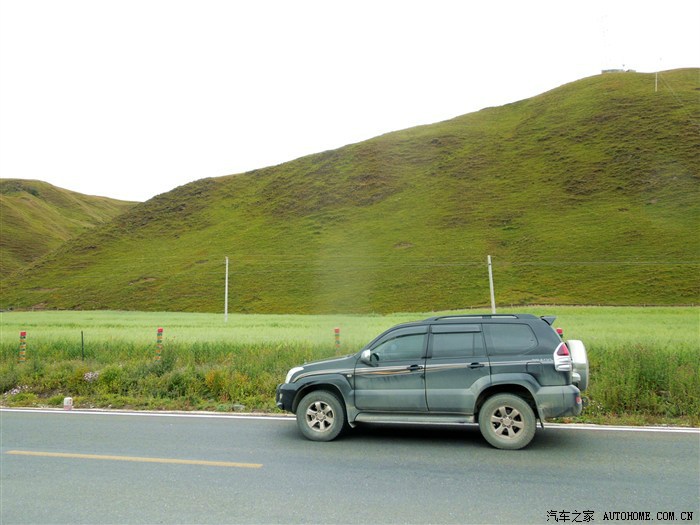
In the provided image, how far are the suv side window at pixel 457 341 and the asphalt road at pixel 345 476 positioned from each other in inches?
55.3

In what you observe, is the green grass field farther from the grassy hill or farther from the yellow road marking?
the grassy hill

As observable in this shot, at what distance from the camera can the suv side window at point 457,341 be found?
324 inches

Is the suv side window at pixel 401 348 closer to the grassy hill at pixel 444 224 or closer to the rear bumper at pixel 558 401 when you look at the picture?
the rear bumper at pixel 558 401

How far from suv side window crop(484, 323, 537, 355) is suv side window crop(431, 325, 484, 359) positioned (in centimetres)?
18

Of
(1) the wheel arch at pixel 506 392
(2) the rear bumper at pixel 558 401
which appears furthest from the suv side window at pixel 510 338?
(2) the rear bumper at pixel 558 401

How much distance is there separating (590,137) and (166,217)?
292 ft

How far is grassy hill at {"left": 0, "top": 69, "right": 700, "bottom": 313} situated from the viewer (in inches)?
2638

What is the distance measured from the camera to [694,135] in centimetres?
8875

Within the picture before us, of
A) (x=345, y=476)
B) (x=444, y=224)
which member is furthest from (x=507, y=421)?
(x=444, y=224)

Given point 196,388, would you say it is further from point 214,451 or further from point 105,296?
point 105,296

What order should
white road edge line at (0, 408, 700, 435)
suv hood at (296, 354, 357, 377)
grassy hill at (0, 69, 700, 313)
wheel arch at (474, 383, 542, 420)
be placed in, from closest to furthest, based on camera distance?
wheel arch at (474, 383, 542, 420) → suv hood at (296, 354, 357, 377) → white road edge line at (0, 408, 700, 435) → grassy hill at (0, 69, 700, 313)

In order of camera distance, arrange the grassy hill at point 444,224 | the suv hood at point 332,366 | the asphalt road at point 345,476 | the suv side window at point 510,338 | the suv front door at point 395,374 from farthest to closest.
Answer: the grassy hill at point 444,224
the suv hood at point 332,366
the suv front door at point 395,374
the suv side window at point 510,338
the asphalt road at point 345,476

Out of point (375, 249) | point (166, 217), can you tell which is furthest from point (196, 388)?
point (166, 217)

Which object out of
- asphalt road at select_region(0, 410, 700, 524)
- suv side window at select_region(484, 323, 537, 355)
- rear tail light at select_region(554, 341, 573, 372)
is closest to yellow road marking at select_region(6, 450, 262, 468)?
asphalt road at select_region(0, 410, 700, 524)
